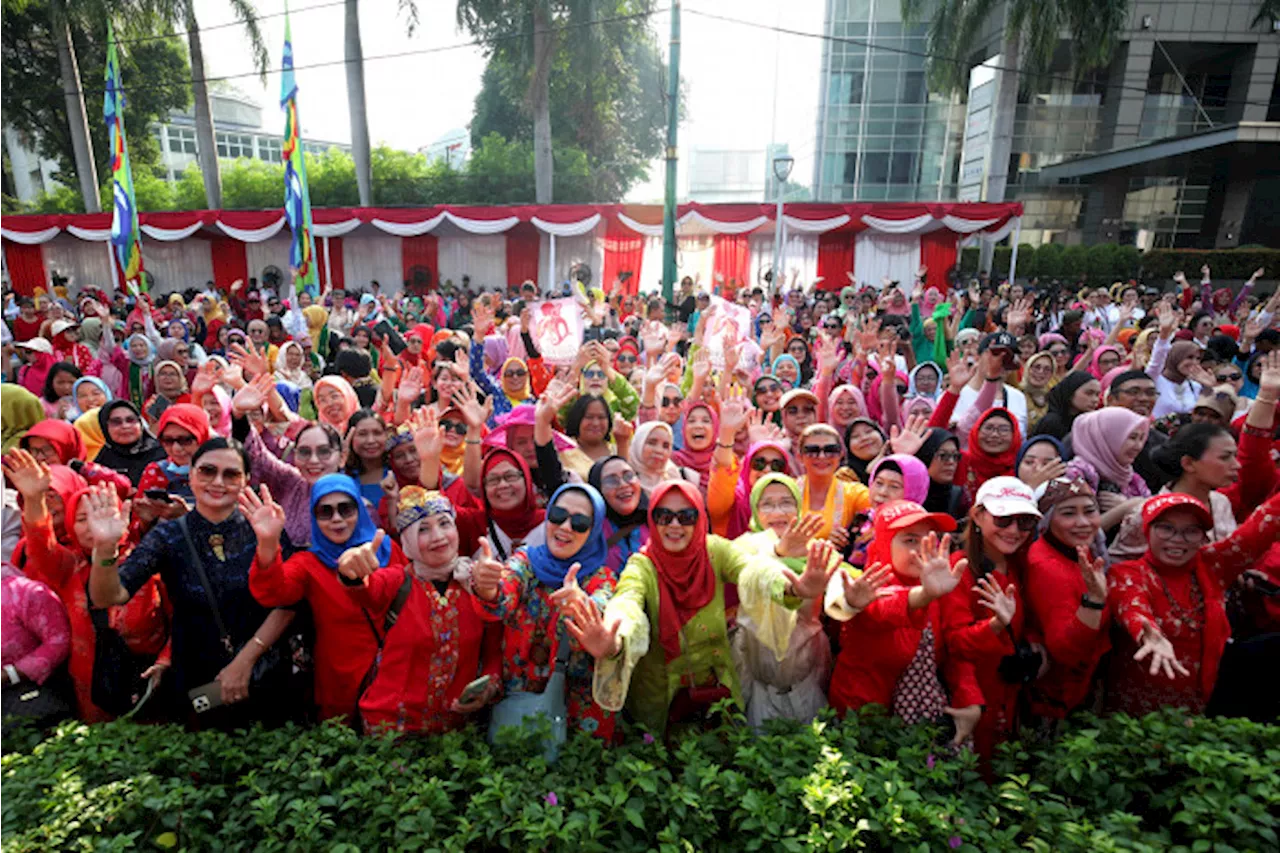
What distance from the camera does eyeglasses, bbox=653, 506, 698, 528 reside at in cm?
250

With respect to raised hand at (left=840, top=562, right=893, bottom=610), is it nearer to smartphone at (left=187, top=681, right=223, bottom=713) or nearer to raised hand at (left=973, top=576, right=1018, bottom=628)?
raised hand at (left=973, top=576, right=1018, bottom=628)

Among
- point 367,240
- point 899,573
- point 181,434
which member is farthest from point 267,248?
point 899,573

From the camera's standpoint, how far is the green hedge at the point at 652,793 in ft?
6.15

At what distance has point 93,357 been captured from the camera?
780 cm

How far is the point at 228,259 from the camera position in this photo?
1895cm

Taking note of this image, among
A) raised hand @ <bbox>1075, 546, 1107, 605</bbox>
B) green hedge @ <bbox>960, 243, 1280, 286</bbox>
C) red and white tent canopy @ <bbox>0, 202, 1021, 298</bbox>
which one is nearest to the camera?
raised hand @ <bbox>1075, 546, 1107, 605</bbox>

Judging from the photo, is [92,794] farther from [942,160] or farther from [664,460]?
[942,160]

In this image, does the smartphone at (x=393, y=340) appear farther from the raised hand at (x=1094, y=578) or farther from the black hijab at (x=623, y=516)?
the raised hand at (x=1094, y=578)

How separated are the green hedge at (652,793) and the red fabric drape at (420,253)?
17.9m

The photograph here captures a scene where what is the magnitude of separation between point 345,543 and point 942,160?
35.6 meters

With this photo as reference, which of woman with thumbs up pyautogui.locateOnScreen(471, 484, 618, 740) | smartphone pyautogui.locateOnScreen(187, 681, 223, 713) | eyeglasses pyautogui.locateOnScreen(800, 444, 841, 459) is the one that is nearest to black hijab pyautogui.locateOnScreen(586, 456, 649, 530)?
woman with thumbs up pyautogui.locateOnScreen(471, 484, 618, 740)

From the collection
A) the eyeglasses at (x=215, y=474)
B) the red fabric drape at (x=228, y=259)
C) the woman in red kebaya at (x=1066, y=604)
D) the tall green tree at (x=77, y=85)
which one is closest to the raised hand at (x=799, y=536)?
the woman in red kebaya at (x=1066, y=604)

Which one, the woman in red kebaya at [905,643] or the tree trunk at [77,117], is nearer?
the woman in red kebaya at [905,643]

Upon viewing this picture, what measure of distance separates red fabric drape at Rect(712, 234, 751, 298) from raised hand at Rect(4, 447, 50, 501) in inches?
643
